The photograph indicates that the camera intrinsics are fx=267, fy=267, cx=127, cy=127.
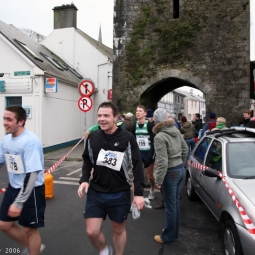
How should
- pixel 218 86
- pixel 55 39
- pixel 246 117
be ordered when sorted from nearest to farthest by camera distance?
pixel 246 117 → pixel 218 86 → pixel 55 39

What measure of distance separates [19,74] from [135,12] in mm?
6291

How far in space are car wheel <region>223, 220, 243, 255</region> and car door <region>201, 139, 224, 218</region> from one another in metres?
0.38

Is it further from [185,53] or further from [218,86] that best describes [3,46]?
[218,86]

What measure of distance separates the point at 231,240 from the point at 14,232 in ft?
8.04

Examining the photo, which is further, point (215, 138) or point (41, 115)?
point (41, 115)

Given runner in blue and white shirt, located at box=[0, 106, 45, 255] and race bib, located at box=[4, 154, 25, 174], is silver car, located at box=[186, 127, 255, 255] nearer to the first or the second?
runner in blue and white shirt, located at box=[0, 106, 45, 255]

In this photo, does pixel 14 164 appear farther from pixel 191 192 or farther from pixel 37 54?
pixel 37 54

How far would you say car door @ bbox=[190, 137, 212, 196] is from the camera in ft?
15.6

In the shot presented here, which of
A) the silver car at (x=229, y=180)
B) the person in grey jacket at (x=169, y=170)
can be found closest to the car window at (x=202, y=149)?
the silver car at (x=229, y=180)

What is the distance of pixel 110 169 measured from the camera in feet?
9.18

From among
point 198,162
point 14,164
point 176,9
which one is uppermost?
point 176,9

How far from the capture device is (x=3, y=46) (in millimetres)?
12992

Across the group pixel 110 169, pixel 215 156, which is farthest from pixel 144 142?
pixel 110 169

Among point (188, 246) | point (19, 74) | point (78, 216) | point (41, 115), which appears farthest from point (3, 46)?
point (188, 246)
